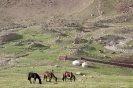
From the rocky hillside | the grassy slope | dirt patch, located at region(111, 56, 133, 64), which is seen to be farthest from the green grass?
the rocky hillside

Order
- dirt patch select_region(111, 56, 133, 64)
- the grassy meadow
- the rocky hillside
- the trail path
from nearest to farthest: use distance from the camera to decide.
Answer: the grassy meadow
dirt patch select_region(111, 56, 133, 64)
the trail path
the rocky hillside

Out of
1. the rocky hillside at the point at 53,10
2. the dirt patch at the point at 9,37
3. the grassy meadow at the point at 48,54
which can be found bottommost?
the grassy meadow at the point at 48,54

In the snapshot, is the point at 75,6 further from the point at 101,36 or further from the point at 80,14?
the point at 101,36

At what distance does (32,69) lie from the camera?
170 feet

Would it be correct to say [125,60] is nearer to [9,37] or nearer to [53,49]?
[53,49]

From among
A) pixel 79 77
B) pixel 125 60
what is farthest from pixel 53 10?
pixel 79 77

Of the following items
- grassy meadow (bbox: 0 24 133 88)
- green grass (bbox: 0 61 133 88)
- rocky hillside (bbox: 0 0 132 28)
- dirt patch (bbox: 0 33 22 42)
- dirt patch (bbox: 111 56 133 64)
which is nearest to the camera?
green grass (bbox: 0 61 133 88)

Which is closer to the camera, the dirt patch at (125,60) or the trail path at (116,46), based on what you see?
the dirt patch at (125,60)

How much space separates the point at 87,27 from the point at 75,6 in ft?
141

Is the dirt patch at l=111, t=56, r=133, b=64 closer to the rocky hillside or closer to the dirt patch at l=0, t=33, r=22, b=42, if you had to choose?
the dirt patch at l=0, t=33, r=22, b=42

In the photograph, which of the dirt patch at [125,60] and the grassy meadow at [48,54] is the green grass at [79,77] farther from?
the dirt patch at [125,60]

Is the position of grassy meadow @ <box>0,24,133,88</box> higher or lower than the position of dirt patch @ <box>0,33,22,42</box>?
lower

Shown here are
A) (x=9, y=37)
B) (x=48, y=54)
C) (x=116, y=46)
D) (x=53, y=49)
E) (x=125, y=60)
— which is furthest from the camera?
(x=9, y=37)

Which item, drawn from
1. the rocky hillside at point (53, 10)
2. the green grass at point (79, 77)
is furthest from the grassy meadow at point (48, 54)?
the rocky hillside at point (53, 10)
